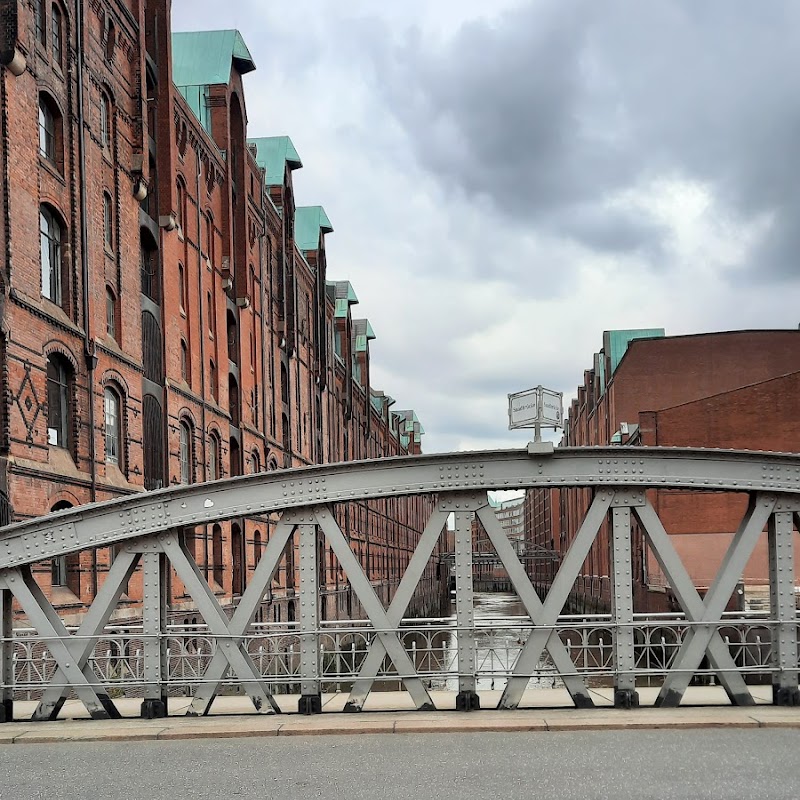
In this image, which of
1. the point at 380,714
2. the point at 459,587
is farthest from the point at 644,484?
the point at 380,714

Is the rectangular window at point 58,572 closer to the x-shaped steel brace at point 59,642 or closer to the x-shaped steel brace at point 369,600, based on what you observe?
the x-shaped steel brace at point 59,642

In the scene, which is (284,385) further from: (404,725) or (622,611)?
(404,725)

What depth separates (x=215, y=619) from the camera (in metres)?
11.5

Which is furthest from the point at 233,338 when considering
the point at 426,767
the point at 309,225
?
the point at 426,767

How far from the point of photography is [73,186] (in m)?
23.1

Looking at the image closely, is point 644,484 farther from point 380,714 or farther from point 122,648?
point 122,648

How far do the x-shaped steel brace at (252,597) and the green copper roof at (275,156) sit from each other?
127ft

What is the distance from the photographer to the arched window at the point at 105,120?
25.7m

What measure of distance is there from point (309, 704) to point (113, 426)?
14.7 m

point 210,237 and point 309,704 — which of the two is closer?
point 309,704

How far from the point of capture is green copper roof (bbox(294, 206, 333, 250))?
56.9m

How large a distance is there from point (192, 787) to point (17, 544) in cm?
426

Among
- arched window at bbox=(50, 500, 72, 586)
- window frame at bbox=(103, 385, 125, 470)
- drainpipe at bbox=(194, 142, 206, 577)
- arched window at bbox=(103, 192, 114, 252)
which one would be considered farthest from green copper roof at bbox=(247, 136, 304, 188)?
arched window at bbox=(50, 500, 72, 586)

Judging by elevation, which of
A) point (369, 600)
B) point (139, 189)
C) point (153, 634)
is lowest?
point (153, 634)
